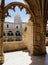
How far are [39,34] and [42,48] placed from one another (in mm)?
637

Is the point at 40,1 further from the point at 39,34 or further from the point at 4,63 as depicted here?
the point at 4,63

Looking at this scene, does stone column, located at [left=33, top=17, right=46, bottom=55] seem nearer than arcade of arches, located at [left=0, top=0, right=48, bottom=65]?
No

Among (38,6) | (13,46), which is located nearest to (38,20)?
(38,6)

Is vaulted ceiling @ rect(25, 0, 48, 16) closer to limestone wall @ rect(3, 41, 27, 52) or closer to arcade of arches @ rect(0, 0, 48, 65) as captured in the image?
arcade of arches @ rect(0, 0, 48, 65)

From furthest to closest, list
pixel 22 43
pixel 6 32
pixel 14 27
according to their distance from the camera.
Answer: pixel 14 27 < pixel 6 32 < pixel 22 43

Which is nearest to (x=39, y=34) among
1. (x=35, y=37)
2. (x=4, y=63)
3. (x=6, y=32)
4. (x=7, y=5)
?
(x=35, y=37)

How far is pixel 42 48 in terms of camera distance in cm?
702

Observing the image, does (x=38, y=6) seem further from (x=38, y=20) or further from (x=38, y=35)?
→ (x=38, y=35)

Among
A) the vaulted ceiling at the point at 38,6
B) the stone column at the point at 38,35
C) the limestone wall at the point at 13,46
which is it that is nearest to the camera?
the vaulted ceiling at the point at 38,6

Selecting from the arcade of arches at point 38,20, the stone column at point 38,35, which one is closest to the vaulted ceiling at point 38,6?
the arcade of arches at point 38,20

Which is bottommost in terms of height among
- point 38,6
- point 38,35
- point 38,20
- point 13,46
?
point 13,46

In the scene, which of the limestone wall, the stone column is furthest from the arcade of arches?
the limestone wall

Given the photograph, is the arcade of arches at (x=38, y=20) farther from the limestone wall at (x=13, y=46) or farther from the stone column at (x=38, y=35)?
the limestone wall at (x=13, y=46)

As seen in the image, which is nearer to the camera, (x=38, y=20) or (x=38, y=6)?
(x=38, y=6)
